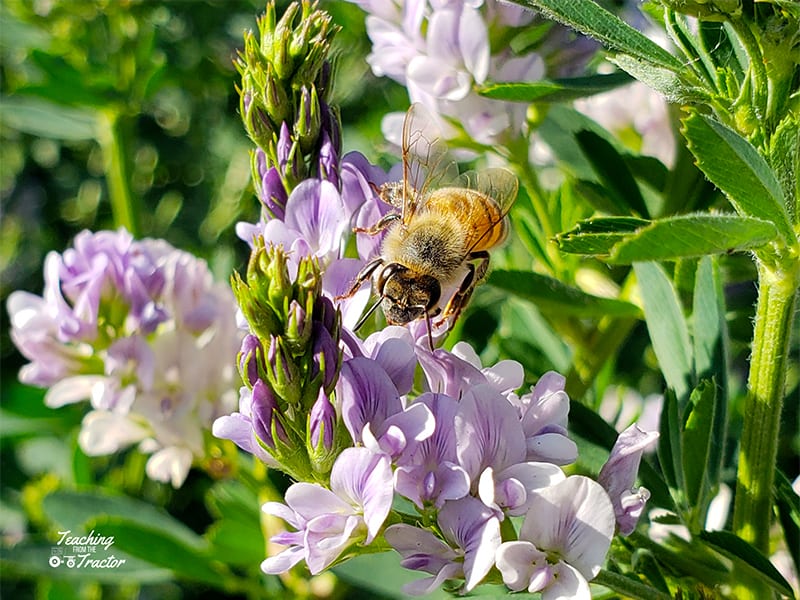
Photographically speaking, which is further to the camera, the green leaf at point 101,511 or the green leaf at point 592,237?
the green leaf at point 101,511

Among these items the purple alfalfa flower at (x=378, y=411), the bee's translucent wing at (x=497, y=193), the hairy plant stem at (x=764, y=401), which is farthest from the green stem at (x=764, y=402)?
the bee's translucent wing at (x=497, y=193)

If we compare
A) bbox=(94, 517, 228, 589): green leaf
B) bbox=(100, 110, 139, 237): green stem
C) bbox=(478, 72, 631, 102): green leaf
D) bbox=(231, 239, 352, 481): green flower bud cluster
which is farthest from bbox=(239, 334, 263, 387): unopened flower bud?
bbox=(100, 110, 139, 237): green stem

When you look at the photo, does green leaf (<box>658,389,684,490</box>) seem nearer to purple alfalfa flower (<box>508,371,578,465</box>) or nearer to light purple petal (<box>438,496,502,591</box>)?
purple alfalfa flower (<box>508,371,578,465</box>)

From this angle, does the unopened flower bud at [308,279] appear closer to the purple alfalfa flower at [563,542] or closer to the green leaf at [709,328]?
the purple alfalfa flower at [563,542]

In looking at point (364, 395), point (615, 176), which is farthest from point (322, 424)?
point (615, 176)

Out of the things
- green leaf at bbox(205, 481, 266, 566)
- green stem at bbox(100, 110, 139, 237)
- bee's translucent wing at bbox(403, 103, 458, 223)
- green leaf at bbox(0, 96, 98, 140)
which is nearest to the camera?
bee's translucent wing at bbox(403, 103, 458, 223)

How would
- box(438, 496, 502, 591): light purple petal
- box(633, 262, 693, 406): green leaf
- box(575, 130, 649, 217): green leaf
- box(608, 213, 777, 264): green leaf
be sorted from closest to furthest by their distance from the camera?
box(608, 213, 777, 264): green leaf < box(438, 496, 502, 591): light purple petal < box(633, 262, 693, 406): green leaf < box(575, 130, 649, 217): green leaf
